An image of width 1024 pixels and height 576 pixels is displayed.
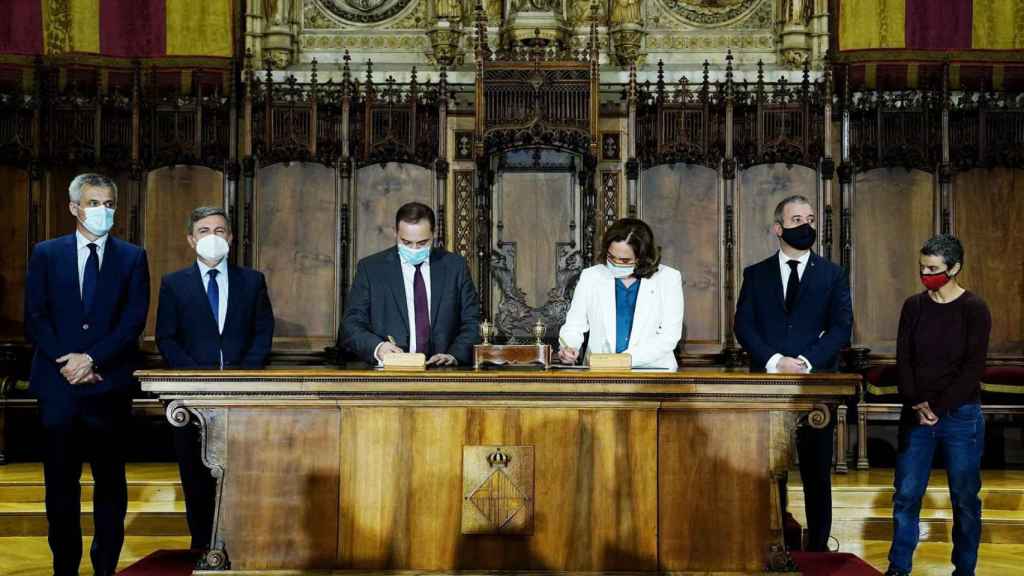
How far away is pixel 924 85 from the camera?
362 inches

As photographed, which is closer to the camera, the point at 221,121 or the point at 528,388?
the point at 528,388

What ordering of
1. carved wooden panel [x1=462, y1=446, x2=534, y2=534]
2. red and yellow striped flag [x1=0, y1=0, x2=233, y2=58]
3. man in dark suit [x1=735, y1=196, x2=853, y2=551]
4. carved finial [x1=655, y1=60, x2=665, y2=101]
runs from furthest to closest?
red and yellow striped flag [x1=0, y1=0, x2=233, y2=58], carved finial [x1=655, y1=60, x2=665, y2=101], man in dark suit [x1=735, y1=196, x2=853, y2=551], carved wooden panel [x1=462, y1=446, x2=534, y2=534]

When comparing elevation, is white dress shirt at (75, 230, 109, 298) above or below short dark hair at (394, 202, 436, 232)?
below

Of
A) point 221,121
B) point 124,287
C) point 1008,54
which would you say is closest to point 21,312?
point 221,121

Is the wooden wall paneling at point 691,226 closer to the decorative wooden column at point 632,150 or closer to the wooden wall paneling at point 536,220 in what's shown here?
the decorative wooden column at point 632,150

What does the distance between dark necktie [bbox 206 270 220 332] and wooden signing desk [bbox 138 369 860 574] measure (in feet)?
3.17

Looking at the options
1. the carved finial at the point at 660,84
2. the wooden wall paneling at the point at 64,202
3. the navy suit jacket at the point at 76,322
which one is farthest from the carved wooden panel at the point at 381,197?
the navy suit jacket at the point at 76,322

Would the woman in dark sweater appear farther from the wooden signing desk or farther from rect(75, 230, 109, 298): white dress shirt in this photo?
rect(75, 230, 109, 298): white dress shirt

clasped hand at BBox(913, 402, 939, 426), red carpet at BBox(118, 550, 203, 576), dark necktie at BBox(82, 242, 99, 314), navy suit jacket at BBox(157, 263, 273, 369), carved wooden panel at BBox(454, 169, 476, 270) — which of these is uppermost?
carved wooden panel at BBox(454, 169, 476, 270)

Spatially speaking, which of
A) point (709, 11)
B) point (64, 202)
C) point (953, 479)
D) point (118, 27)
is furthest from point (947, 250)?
point (118, 27)

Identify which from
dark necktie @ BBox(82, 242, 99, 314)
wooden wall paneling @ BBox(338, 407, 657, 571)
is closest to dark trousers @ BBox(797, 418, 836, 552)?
wooden wall paneling @ BBox(338, 407, 657, 571)

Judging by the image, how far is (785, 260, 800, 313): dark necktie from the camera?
5.37 metres

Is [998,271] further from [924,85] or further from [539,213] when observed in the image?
[539,213]

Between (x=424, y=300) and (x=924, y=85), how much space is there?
5393mm
